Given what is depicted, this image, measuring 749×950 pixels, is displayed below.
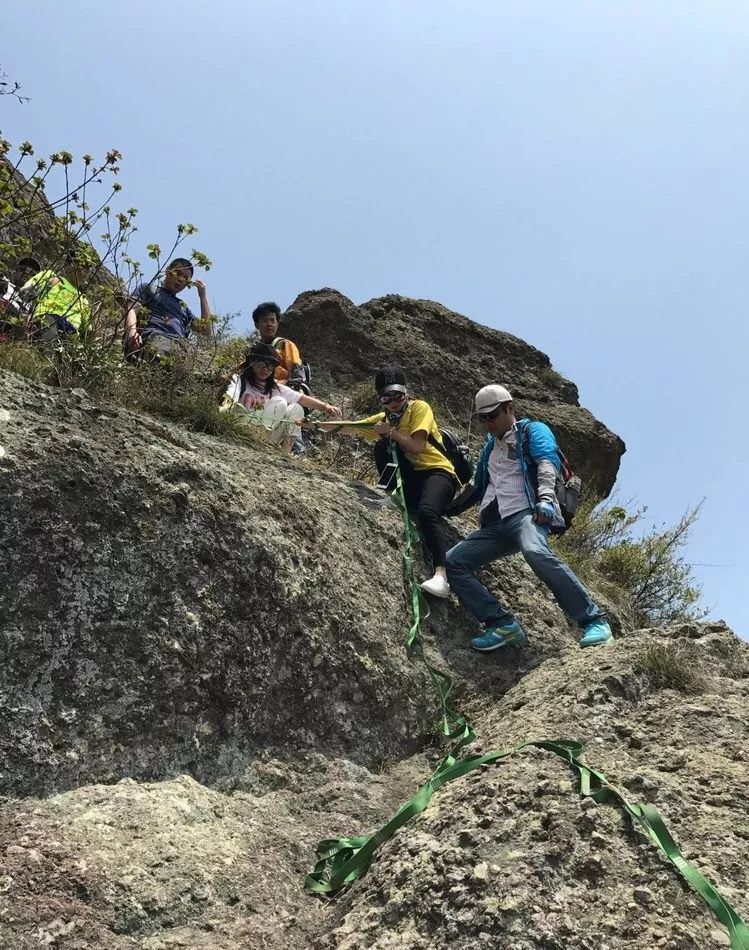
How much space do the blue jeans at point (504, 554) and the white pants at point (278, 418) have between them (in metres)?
1.76

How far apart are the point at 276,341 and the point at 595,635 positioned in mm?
4405

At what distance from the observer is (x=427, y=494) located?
627cm

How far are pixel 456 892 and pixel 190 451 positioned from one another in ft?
10.2

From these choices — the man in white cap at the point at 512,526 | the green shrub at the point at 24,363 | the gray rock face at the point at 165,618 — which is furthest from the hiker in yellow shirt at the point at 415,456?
the green shrub at the point at 24,363

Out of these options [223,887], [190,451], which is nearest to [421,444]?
[190,451]

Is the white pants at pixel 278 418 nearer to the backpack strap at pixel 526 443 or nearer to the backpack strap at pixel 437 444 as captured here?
the backpack strap at pixel 437 444

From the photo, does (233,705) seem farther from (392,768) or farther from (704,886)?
(704,886)

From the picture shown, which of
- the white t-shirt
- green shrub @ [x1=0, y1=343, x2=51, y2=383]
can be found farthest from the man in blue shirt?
green shrub @ [x1=0, y1=343, x2=51, y2=383]

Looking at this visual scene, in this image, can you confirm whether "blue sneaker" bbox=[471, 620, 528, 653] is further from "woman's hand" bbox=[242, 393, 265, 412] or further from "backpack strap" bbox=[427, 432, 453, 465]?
"woman's hand" bbox=[242, 393, 265, 412]

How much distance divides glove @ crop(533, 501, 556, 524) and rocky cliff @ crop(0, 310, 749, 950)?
0.89 metres

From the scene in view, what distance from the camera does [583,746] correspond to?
4.01 m

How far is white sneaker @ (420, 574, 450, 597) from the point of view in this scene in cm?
572

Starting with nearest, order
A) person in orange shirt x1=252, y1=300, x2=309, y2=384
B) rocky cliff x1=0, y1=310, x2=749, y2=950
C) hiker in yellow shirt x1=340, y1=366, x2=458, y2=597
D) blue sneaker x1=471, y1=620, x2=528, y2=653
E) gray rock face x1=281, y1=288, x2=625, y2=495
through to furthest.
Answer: rocky cliff x1=0, y1=310, x2=749, y2=950, blue sneaker x1=471, y1=620, x2=528, y2=653, hiker in yellow shirt x1=340, y1=366, x2=458, y2=597, person in orange shirt x1=252, y1=300, x2=309, y2=384, gray rock face x1=281, y1=288, x2=625, y2=495

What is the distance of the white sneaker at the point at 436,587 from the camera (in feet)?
18.8
